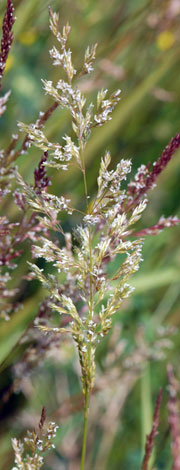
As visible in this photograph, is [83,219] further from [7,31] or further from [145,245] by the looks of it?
[145,245]

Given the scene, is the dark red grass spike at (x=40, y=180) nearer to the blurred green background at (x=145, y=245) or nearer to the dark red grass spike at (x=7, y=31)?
the dark red grass spike at (x=7, y=31)

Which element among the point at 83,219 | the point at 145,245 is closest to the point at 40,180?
the point at 83,219

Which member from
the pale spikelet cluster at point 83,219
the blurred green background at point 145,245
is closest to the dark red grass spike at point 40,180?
the pale spikelet cluster at point 83,219

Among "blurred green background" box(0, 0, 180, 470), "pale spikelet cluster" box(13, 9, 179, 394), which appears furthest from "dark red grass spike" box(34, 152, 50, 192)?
"blurred green background" box(0, 0, 180, 470)

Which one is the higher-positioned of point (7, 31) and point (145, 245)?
point (145, 245)

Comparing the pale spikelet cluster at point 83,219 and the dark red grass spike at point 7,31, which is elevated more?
the dark red grass spike at point 7,31

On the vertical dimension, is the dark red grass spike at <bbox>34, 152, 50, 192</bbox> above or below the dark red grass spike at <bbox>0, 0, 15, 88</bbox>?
below

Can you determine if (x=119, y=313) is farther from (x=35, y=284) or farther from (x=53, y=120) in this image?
(x=53, y=120)

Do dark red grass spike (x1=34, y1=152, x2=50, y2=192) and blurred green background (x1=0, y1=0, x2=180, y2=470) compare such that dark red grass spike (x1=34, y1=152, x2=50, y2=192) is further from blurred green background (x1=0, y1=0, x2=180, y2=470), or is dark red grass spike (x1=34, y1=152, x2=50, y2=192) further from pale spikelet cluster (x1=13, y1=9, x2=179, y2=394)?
blurred green background (x1=0, y1=0, x2=180, y2=470)
